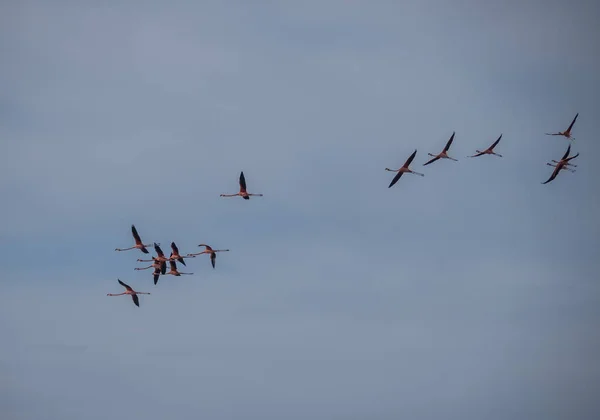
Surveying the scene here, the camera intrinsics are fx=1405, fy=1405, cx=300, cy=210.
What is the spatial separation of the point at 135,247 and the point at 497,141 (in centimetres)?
3578

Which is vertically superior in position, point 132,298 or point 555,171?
point 555,171

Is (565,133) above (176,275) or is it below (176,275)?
above

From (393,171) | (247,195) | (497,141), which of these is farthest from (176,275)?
(497,141)

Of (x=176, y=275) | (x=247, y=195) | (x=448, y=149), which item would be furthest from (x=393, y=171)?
Result: (x=176, y=275)

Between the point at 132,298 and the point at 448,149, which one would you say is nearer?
the point at 448,149

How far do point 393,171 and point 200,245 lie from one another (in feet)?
66.9

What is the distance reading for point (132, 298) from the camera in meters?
137

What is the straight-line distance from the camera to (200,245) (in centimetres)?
13550

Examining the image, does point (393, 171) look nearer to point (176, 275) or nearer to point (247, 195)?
point (247, 195)

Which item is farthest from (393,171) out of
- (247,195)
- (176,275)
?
(176,275)

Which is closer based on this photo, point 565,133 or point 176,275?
point 565,133

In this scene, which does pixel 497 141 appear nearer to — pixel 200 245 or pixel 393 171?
pixel 393 171

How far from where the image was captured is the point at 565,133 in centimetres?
12706

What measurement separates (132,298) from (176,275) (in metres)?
5.43
